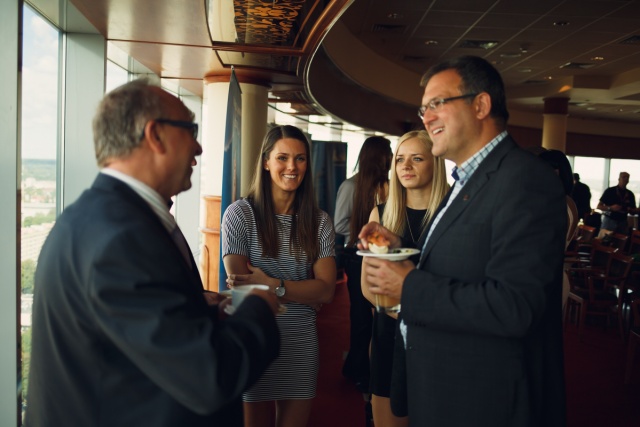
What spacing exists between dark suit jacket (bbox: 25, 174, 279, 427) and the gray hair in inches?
3.1

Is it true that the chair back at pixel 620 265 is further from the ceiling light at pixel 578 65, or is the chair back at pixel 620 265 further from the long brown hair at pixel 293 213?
the ceiling light at pixel 578 65

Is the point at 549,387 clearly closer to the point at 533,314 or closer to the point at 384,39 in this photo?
the point at 533,314

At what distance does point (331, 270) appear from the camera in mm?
2479

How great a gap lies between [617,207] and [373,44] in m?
6.30

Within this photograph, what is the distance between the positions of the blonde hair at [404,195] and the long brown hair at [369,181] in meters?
1.36

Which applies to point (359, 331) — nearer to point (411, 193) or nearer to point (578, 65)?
point (411, 193)

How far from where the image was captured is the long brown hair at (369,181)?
4.38m

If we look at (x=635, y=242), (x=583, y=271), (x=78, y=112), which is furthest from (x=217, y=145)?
(x=635, y=242)

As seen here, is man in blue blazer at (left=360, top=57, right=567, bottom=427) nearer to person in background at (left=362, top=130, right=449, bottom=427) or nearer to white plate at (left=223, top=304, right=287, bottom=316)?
white plate at (left=223, top=304, right=287, bottom=316)

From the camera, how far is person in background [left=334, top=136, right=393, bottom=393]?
4.39 meters

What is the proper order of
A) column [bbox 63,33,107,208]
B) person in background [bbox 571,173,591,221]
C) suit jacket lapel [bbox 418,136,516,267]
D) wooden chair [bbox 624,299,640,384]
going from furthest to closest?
person in background [bbox 571,173,591,221] → wooden chair [bbox 624,299,640,384] → column [bbox 63,33,107,208] → suit jacket lapel [bbox 418,136,516,267]

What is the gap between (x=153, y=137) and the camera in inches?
51.5

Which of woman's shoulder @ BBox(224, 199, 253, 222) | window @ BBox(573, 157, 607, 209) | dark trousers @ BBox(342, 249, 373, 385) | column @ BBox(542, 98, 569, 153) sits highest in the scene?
column @ BBox(542, 98, 569, 153)

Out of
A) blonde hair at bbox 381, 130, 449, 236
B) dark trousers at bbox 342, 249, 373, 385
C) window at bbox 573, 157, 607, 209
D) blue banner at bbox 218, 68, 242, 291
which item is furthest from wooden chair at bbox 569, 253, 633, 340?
window at bbox 573, 157, 607, 209
